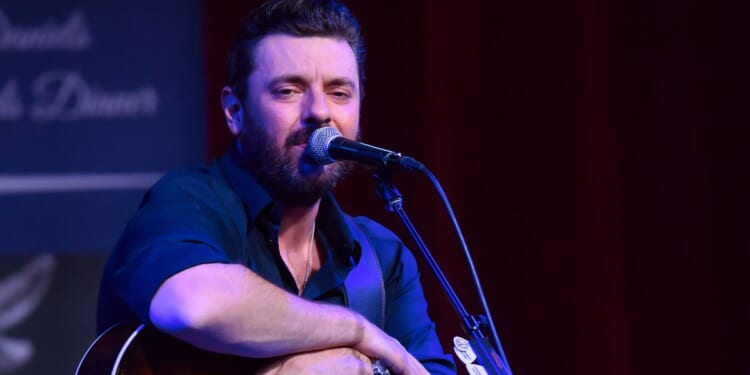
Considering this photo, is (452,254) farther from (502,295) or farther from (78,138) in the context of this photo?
(78,138)

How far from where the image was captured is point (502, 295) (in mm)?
3404

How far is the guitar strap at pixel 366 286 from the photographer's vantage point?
7.48 ft

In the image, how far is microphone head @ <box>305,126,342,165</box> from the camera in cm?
192

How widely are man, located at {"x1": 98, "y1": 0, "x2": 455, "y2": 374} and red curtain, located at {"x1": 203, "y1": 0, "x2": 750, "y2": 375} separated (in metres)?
0.92

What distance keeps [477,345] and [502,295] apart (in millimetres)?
1766

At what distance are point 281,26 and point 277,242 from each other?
535mm

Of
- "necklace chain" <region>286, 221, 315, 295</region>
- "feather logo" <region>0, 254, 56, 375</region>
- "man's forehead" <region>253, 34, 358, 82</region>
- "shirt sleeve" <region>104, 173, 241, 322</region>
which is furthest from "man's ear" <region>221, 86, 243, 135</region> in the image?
"feather logo" <region>0, 254, 56, 375</region>

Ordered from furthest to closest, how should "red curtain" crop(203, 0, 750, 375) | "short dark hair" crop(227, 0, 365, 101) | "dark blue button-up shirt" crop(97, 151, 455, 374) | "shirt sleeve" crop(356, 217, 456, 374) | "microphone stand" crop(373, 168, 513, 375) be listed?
1. "red curtain" crop(203, 0, 750, 375)
2. "shirt sleeve" crop(356, 217, 456, 374)
3. "short dark hair" crop(227, 0, 365, 101)
4. "dark blue button-up shirt" crop(97, 151, 455, 374)
5. "microphone stand" crop(373, 168, 513, 375)

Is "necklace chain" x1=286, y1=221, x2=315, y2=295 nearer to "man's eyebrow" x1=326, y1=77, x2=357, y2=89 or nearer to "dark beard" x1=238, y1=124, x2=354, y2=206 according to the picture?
"dark beard" x1=238, y1=124, x2=354, y2=206

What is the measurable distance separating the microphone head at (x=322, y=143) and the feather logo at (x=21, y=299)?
1710mm

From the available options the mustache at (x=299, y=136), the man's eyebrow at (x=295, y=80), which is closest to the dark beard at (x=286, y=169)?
the mustache at (x=299, y=136)

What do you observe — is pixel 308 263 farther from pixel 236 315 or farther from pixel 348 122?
pixel 236 315

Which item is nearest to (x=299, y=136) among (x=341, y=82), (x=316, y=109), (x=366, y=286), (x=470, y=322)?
(x=316, y=109)

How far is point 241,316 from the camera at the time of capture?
1724mm
